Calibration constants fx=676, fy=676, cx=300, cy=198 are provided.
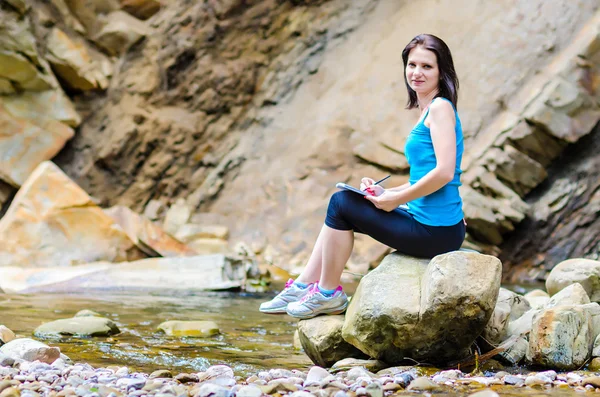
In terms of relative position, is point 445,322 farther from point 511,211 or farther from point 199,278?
point 511,211

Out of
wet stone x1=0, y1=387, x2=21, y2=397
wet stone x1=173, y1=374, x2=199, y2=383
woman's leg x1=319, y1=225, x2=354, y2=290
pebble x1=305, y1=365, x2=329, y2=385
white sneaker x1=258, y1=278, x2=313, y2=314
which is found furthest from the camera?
white sneaker x1=258, y1=278, x2=313, y2=314

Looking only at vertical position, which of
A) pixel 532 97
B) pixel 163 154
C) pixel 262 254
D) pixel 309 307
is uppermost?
pixel 532 97

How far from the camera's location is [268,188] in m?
11.3

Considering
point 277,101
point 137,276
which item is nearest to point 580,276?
point 137,276

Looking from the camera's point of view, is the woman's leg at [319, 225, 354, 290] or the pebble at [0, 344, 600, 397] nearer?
the pebble at [0, 344, 600, 397]

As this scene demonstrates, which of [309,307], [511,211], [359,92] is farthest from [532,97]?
[309,307]

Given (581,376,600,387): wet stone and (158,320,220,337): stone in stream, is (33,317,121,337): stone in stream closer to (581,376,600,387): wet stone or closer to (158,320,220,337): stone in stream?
(158,320,220,337): stone in stream

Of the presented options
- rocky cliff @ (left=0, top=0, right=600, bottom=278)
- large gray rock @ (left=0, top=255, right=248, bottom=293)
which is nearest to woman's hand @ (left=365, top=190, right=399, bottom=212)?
large gray rock @ (left=0, top=255, right=248, bottom=293)

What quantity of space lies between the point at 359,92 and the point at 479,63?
2060 millimetres

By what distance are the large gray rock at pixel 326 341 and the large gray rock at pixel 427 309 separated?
0.64 feet

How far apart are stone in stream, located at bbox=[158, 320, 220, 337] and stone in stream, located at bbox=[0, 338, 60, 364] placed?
54.7 inches

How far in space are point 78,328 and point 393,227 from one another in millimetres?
2316

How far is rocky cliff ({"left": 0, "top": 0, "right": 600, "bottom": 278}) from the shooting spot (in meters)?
9.48

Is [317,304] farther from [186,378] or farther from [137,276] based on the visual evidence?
[137,276]
